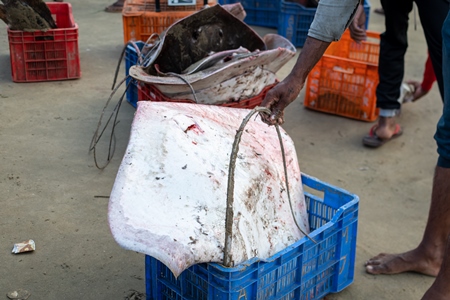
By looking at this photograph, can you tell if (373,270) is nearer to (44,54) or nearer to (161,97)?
(161,97)

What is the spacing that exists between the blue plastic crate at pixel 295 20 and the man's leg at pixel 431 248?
12.0 feet


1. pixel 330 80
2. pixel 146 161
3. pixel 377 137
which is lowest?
pixel 377 137

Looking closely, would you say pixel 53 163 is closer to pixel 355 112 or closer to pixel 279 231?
pixel 279 231

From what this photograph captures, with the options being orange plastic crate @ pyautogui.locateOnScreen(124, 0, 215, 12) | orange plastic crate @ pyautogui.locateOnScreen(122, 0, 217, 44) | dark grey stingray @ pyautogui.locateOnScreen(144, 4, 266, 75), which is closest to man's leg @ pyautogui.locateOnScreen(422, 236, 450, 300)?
dark grey stingray @ pyautogui.locateOnScreen(144, 4, 266, 75)

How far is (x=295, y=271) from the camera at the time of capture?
2.32 metres

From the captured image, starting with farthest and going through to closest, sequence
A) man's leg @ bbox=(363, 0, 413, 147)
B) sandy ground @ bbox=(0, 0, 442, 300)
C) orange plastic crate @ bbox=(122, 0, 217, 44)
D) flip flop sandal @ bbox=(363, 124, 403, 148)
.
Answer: orange plastic crate @ bbox=(122, 0, 217, 44) → flip flop sandal @ bbox=(363, 124, 403, 148) → man's leg @ bbox=(363, 0, 413, 147) → sandy ground @ bbox=(0, 0, 442, 300)

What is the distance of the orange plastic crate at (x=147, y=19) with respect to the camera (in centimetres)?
481

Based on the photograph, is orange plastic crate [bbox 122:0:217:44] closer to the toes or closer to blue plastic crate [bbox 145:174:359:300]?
blue plastic crate [bbox 145:174:359:300]

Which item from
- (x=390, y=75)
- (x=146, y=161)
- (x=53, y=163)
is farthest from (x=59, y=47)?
(x=146, y=161)

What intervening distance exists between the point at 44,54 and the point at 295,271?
303 cm

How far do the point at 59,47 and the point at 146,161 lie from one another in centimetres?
281

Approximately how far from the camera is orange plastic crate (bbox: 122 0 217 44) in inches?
189

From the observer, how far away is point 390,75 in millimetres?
4098

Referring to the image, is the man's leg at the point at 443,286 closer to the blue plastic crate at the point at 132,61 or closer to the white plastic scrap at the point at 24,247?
the white plastic scrap at the point at 24,247
